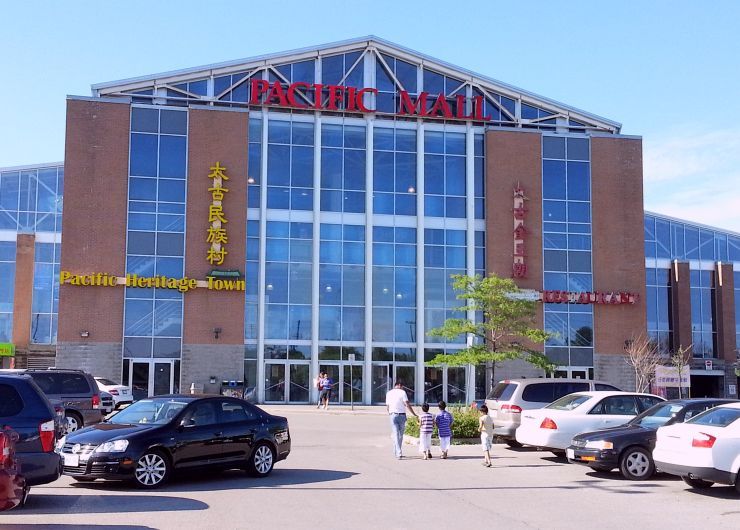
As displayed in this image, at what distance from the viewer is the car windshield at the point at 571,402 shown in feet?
59.7

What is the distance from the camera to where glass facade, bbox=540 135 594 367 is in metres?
46.5

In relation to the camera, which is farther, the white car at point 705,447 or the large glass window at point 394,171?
the large glass window at point 394,171

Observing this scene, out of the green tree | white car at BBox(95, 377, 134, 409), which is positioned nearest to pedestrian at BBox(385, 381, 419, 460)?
the green tree

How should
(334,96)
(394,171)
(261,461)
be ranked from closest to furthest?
(261,461), (334,96), (394,171)

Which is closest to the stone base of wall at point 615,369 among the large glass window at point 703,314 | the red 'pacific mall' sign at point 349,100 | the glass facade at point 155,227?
the large glass window at point 703,314

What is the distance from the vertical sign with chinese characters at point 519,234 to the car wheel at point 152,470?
34.2 m

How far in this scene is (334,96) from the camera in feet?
151

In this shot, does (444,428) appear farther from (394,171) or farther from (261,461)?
(394,171)

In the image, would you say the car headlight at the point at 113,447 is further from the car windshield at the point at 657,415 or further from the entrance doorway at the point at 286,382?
the entrance doorway at the point at 286,382

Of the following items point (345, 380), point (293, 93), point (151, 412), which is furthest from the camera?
point (293, 93)

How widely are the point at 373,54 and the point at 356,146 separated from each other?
5.19 m

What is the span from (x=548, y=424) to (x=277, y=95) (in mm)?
31257

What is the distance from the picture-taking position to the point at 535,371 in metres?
45.8

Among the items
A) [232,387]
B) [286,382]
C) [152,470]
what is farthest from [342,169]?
[152,470]
